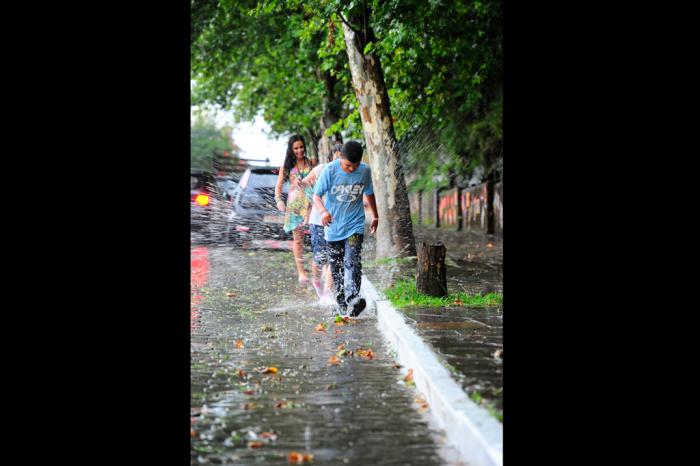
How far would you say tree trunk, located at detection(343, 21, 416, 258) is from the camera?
14961mm

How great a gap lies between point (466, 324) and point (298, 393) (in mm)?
2594

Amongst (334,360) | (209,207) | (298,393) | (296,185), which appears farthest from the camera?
(209,207)

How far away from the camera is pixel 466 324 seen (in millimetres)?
8398

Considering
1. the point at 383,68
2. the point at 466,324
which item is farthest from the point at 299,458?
the point at 383,68

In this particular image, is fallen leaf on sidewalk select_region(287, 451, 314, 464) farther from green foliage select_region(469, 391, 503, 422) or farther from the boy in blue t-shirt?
the boy in blue t-shirt

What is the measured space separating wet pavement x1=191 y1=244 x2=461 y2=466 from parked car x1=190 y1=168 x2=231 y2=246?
34.4 feet

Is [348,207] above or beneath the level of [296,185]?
beneath

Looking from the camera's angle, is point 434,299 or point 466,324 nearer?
point 466,324

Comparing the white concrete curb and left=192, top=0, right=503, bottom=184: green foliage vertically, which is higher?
left=192, top=0, right=503, bottom=184: green foliage

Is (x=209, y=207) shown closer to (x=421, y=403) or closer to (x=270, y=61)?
(x=270, y=61)

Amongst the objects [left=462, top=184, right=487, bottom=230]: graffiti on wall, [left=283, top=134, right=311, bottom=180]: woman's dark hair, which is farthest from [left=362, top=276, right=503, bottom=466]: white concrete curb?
[left=462, top=184, right=487, bottom=230]: graffiti on wall
